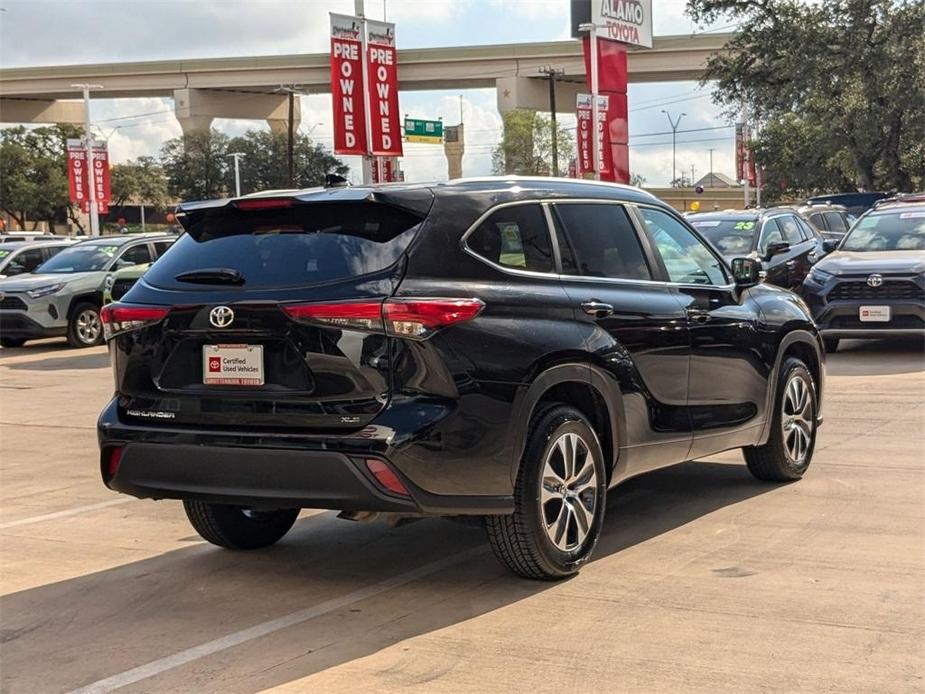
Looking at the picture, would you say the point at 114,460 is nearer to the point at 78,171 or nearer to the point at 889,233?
the point at 889,233

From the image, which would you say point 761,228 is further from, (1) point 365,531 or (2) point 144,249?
(1) point 365,531

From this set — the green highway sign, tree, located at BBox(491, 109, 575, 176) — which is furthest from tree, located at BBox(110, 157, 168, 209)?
the green highway sign

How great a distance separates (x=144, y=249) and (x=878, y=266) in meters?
12.6

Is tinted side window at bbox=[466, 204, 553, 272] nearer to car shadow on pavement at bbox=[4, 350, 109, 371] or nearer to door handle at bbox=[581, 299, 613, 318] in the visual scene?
door handle at bbox=[581, 299, 613, 318]

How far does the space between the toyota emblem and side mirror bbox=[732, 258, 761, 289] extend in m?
3.42

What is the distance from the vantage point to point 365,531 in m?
6.64

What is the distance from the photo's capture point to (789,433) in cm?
743

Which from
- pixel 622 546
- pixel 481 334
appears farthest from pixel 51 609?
pixel 622 546

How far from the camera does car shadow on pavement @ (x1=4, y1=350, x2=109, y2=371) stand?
1706cm

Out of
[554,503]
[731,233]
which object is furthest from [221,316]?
[731,233]

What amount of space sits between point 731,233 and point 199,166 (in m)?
73.7

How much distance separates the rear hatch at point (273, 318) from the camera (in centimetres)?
484

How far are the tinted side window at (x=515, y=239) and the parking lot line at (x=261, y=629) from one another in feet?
5.13

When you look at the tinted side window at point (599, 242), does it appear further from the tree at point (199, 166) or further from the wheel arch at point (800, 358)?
the tree at point (199, 166)
